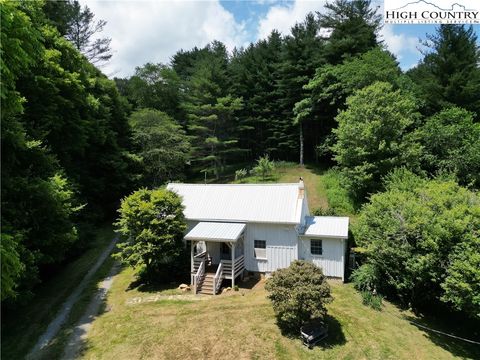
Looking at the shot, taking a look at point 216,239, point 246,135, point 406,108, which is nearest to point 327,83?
point 406,108

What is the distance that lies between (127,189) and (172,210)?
17076mm

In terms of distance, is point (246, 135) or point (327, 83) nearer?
point (327, 83)

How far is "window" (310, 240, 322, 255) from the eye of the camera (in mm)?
20438

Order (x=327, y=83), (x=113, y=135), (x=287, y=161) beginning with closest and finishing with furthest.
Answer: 1. (x=113, y=135)
2. (x=327, y=83)
3. (x=287, y=161)

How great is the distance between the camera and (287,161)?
45781mm

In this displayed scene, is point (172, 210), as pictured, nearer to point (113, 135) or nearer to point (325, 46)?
point (113, 135)

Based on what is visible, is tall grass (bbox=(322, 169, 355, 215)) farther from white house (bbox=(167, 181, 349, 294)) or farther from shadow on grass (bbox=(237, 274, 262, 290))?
shadow on grass (bbox=(237, 274, 262, 290))

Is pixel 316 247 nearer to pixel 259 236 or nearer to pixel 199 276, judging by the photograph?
pixel 259 236

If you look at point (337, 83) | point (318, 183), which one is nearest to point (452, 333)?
point (318, 183)

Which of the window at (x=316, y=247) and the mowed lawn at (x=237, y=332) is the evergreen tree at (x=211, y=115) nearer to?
the window at (x=316, y=247)

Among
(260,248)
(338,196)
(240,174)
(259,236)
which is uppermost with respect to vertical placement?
(240,174)

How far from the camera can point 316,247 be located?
20500mm

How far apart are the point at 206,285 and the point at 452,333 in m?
12.5

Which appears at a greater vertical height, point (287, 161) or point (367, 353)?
point (287, 161)
